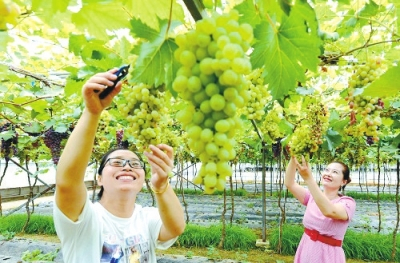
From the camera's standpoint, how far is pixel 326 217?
3.63 metres

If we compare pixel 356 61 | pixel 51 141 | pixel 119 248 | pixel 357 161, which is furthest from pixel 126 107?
pixel 357 161

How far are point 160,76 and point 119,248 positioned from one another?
1364 millimetres

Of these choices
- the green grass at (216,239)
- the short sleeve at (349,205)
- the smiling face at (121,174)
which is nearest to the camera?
the smiling face at (121,174)

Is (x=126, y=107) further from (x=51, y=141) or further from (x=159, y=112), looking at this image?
(x=51, y=141)

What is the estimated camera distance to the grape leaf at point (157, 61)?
1000 mm

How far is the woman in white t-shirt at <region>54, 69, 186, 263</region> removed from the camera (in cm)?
130

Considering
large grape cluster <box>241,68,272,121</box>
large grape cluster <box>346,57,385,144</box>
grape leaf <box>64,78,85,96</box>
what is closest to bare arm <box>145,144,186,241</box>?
large grape cluster <box>241,68,272,121</box>

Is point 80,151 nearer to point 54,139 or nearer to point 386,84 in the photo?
point 386,84

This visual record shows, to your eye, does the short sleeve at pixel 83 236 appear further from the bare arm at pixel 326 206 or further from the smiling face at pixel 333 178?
the smiling face at pixel 333 178

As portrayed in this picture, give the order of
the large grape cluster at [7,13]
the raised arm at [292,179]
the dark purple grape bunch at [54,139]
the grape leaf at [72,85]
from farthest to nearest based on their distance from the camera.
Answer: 1. the dark purple grape bunch at [54,139]
2. the raised arm at [292,179]
3. the grape leaf at [72,85]
4. the large grape cluster at [7,13]

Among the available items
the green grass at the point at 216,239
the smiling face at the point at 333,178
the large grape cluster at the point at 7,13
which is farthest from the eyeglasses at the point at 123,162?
the green grass at the point at 216,239

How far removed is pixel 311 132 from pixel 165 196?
1.79 m

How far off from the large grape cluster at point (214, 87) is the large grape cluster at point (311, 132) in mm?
2683

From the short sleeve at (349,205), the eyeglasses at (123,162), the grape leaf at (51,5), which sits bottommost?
the short sleeve at (349,205)
